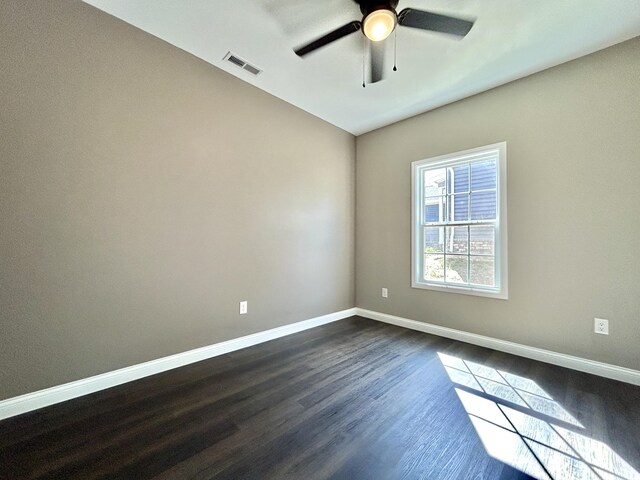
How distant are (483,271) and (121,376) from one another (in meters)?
3.53

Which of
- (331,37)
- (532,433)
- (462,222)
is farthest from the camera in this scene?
(462,222)

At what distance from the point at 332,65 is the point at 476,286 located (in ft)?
9.11

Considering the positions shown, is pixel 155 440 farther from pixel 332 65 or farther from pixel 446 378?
pixel 332 65

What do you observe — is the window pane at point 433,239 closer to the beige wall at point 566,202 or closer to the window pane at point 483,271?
the window pane at point 483,271

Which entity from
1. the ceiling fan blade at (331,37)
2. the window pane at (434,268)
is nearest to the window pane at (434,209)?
the window pane at (434,268)

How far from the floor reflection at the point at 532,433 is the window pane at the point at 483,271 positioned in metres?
1.00

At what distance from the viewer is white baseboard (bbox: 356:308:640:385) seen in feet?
6.89

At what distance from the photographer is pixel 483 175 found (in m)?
2.91

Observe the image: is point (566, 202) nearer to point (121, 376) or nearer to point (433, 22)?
point (433, 22)

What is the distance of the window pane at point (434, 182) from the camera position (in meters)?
3.25

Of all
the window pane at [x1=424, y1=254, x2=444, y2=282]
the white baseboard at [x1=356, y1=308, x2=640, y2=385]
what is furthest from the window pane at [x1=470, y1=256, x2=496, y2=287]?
the white baseboard at [x1=356, y1=308, x2=640, y2=385]

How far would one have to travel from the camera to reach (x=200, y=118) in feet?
7.99

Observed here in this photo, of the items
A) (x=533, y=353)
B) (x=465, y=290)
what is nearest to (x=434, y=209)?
(x=465, y=290)

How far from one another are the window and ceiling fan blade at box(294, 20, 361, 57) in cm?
197
